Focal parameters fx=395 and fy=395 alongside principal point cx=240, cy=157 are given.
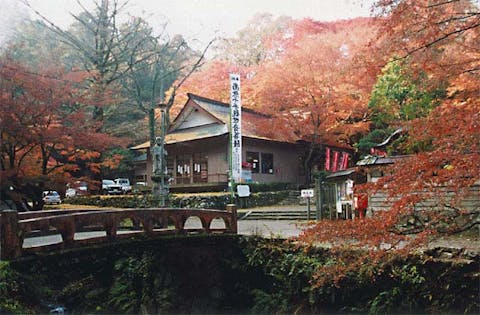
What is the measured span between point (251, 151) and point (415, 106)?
883cm

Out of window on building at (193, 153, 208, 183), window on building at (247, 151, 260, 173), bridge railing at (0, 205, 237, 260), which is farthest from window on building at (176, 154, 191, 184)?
bridge railing at (0, 205, 237, 260)

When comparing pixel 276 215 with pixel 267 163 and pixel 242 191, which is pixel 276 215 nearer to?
pixel 242 191

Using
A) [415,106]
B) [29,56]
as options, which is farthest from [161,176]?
[29,56]

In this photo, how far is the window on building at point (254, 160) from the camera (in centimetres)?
2042

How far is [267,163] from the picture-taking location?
2134cm

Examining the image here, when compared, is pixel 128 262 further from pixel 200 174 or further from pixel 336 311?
pixel 200 174

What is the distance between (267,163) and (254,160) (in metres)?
1.04

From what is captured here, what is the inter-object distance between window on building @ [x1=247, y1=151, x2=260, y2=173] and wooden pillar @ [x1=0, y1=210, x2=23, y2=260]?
1542cm

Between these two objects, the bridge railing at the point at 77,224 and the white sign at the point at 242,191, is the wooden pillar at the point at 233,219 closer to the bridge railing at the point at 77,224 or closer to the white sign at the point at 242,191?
the bridge railing at the point at 77,224

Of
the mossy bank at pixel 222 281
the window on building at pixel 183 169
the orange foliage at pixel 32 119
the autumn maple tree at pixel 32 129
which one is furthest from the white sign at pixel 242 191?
the mossy bank at pixel 222 281

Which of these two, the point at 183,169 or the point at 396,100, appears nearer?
the point at 396,100

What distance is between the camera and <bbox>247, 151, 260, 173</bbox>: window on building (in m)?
20.4

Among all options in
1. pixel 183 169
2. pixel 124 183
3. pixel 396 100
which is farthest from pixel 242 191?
pixel 124 183

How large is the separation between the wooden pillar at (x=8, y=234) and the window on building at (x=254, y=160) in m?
15.4
